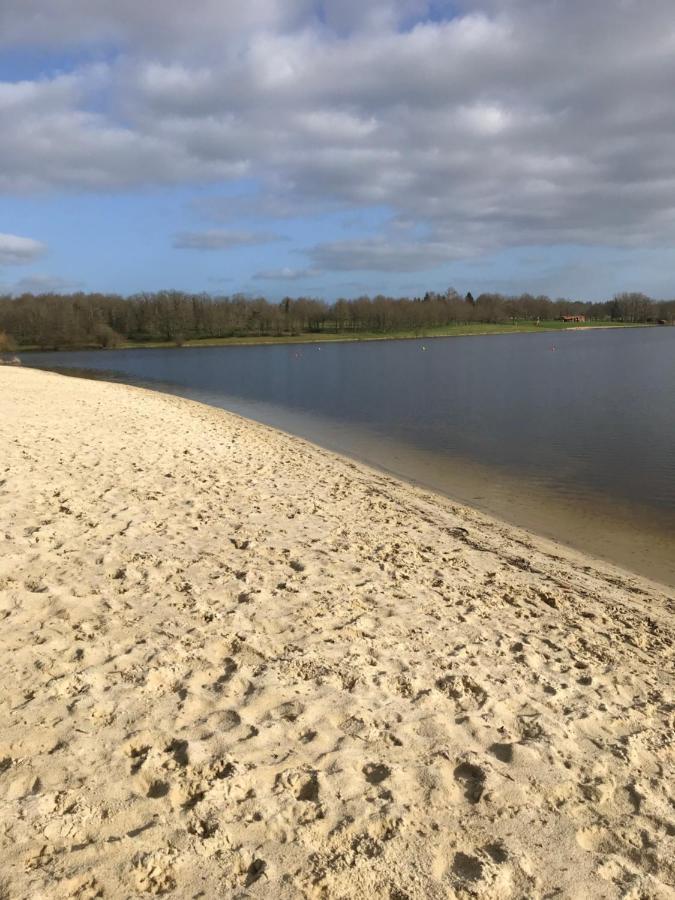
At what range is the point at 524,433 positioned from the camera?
22.2 m

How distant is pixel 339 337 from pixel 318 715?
431ft

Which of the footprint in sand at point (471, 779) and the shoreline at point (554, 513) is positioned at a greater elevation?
the footprint in sand at point (471, 779)

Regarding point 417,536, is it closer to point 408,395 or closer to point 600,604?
point 600,604

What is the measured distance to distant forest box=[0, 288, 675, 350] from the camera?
11456 cm

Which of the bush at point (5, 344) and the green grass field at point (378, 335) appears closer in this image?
the bush at point (5, 344)

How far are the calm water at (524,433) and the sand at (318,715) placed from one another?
3.61 metres

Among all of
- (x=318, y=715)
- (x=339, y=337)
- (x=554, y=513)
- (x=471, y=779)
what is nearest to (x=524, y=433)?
(x=554, y=513)

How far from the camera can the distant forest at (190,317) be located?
115m

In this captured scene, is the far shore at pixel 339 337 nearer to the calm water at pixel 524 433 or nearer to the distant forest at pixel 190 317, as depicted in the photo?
the distant forest at pixel 190 317

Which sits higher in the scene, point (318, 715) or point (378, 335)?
point (318, 715)

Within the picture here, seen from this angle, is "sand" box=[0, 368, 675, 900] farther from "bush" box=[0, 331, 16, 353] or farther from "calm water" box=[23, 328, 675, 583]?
"bush" box=[0, 331, 16, 353]

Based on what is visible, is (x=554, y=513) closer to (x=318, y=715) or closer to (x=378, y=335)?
(x=318, y=715)

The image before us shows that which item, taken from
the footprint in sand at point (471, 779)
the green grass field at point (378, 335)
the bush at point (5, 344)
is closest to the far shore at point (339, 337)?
the green grass field at point (378, 335)

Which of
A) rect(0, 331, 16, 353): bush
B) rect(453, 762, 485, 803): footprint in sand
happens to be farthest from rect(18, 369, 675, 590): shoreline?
rect(0, 331, 16, 353): bush
